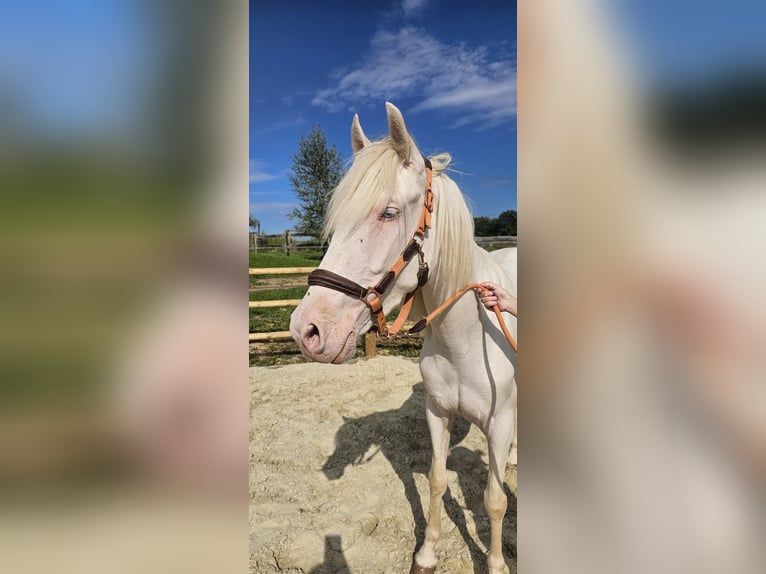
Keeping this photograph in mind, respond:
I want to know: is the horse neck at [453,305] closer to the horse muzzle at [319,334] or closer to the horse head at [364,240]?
the horse head at [364,240]

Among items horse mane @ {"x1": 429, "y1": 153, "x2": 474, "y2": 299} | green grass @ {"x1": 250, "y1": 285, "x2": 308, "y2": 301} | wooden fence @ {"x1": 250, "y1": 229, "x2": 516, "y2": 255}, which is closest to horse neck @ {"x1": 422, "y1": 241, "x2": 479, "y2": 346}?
horse mane @ {"x1": 429, "y1": 153, "x2": 474, "y2": 299}

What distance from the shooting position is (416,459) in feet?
10.7

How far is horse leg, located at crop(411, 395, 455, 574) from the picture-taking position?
7.25 feet

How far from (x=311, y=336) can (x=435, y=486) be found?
135 cm

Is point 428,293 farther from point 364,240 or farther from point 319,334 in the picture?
point 319,334

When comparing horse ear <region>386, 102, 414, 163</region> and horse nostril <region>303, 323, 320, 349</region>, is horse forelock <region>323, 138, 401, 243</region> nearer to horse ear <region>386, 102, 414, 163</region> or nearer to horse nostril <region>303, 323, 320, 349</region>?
horse ear <region>386, 102, 414, 163</region>

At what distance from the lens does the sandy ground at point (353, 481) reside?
2.29 meters

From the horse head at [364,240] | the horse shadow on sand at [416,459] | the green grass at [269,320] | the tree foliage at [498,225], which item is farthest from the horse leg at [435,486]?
the tree foliage at [498,225]

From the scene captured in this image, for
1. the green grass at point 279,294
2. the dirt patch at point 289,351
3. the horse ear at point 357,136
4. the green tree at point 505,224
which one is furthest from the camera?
the green grass at point 279,294

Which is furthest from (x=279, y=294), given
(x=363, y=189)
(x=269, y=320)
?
(x=363, y=189)

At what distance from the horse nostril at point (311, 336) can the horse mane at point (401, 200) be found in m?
0.37
